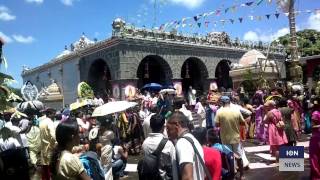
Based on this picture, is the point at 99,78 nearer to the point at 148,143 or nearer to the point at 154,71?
the point at 154,71

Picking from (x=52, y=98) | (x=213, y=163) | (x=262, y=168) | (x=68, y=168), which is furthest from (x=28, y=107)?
(x=52, y=98)

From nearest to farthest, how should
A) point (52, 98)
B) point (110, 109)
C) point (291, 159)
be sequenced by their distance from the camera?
1. point (291, 159)
2. point (110, 109)
3. point (52, 98)

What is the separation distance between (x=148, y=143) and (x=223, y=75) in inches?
1133

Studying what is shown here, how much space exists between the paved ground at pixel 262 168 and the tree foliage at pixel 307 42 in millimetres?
34556

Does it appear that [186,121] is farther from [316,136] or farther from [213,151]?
[316,136]

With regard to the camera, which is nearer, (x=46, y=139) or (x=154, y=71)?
(x=46, y=139)

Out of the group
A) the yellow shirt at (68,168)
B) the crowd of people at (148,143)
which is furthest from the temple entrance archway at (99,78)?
the yellow shirt at (68,168)

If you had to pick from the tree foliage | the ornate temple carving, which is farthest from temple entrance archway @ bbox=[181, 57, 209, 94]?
the tree foliage

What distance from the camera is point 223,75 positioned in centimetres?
3366

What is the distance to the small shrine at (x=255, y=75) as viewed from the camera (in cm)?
2114

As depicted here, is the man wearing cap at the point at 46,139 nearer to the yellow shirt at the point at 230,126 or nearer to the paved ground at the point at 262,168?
the paved ground at the point at 262,168

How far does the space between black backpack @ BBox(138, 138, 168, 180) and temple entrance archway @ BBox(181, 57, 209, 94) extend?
24.0 meters

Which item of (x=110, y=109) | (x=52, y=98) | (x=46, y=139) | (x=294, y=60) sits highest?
(x=294, y=60)

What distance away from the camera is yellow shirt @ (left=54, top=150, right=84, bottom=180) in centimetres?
384
